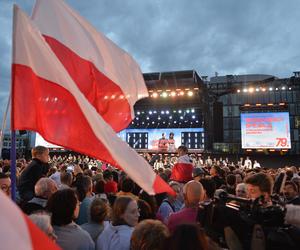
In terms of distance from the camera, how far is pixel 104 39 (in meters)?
4.23

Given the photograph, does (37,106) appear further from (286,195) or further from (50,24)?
(286,195)

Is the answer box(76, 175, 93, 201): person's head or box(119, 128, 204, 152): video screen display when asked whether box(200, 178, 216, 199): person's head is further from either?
box(119, 128, 204, 152): video screen display

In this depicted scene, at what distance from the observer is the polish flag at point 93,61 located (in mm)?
3520

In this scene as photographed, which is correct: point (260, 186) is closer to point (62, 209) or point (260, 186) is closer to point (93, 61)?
point (62, 209)

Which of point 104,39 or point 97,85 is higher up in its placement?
point 104,39

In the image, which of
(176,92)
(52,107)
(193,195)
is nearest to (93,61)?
(52,107)

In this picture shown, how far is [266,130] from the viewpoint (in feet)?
80.0

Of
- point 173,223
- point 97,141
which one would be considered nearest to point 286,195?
point 173,223

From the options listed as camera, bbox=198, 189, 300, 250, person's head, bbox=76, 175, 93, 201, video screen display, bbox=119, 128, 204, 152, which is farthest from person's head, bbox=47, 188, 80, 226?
video screen display, bbox=119, 128, 204, 152

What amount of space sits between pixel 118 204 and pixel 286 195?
3093mm

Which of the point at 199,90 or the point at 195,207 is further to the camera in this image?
the point at 199,90

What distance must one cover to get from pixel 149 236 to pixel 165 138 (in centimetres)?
2452

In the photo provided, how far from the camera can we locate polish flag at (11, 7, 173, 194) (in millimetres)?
2693

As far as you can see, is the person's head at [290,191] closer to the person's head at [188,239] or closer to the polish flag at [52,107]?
the polish flag at [52,107]
